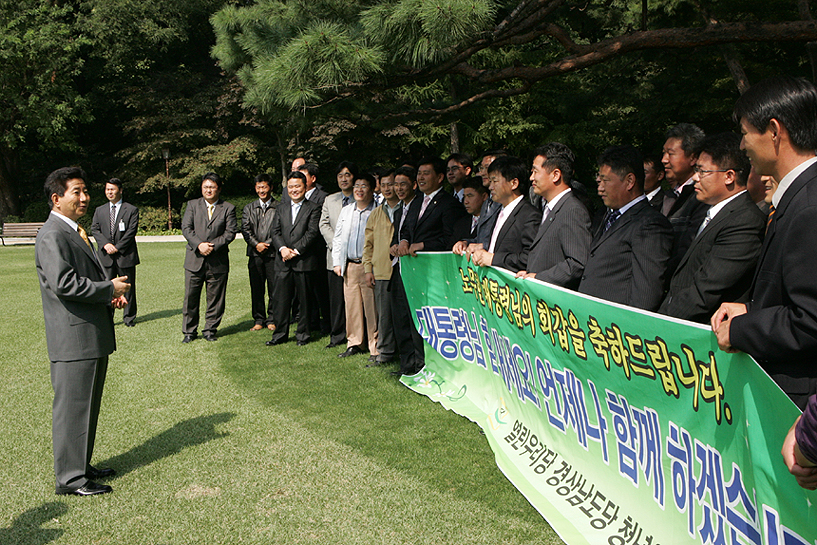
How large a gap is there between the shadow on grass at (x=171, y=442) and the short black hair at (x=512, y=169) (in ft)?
9.69

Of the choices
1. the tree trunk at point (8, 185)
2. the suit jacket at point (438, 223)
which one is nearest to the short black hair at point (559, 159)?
the suit jacket at point (438, 223)

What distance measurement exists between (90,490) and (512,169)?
3.63 meters

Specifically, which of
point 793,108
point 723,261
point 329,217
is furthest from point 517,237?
point 329,217

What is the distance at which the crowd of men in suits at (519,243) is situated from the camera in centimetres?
219

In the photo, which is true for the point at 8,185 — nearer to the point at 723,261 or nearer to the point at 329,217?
the point at 329,217

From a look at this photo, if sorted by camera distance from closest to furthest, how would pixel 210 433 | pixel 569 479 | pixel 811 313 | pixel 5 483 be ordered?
pixel 811 313, pixel 569 479, pixel 5 483, pixel 210 433

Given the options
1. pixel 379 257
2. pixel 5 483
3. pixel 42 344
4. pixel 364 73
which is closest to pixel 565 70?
pixel 364 73

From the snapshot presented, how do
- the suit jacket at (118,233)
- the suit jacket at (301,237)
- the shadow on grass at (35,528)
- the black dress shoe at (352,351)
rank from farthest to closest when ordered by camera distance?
the suit jacket at (118,233)
the suit jacket at (301,237)
the black dress shoe at (352,351)
the shadow on grass at (35,528)

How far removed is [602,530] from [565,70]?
402 cm

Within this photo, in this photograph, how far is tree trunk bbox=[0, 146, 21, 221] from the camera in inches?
1303

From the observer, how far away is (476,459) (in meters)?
4.42

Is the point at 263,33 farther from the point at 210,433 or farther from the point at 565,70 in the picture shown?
the point at 210,433

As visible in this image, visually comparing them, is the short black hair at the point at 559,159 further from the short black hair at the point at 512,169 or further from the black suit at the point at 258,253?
the black suit at the point at 258,253

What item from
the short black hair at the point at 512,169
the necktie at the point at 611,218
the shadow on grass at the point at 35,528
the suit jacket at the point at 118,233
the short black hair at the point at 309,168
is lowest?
the shadow on grass at the point at 35,528
